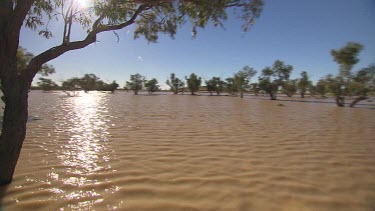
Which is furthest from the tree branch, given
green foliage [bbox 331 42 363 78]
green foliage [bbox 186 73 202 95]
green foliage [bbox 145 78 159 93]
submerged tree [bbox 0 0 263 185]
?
green foliage [bbox 145 78 159 93]

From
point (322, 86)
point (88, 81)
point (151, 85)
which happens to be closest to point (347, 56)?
point (322, 86)

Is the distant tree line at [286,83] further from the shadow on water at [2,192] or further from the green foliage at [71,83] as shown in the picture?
the shadow on water at [2,192]

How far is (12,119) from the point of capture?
3158mm

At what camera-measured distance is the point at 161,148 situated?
5.68 metres

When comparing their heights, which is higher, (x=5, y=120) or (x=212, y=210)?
(x=5, y=120)

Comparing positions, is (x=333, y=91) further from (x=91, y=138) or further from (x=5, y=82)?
(x=5, y=82)

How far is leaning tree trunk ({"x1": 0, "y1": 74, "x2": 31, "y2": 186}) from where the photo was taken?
3.13 meters

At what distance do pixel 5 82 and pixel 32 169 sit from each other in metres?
1.86

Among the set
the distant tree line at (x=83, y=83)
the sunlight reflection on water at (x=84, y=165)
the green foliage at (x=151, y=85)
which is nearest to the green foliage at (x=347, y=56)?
the sunlight reflection on water at (x=84, y=165)

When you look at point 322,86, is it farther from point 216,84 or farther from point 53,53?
point 53,53

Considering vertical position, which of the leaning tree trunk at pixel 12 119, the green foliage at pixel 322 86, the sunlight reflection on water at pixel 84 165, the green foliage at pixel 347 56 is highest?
the green foliage at pixel 347 56

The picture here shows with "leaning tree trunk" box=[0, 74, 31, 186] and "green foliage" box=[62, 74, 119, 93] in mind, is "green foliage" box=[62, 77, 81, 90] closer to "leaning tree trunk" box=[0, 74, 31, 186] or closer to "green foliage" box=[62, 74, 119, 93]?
"green foliage" box=[62, 74, 119, 93]

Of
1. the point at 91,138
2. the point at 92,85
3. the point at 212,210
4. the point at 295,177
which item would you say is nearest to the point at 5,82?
the point at 212,210

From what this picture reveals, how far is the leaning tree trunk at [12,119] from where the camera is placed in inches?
123
